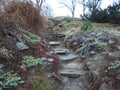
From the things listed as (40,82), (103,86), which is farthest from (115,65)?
(40,82)

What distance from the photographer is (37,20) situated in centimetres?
773

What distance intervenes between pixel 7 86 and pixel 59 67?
5.68ft

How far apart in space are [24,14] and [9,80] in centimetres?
330

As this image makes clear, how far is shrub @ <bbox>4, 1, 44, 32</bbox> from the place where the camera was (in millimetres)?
7270

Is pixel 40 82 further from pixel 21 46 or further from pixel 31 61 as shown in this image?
pixel 21 46

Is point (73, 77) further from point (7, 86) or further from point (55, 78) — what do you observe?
point (7, 86)

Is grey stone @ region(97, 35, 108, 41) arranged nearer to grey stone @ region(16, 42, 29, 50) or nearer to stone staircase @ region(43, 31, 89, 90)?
stone staircase @ region(43, 31, 89, 90)

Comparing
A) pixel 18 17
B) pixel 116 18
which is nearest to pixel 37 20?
pixel 18 17

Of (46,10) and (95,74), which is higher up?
(46,10)

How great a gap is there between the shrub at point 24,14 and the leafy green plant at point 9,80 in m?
2.75

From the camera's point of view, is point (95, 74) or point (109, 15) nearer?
point (95, 74)

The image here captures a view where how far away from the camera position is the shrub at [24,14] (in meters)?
7.27

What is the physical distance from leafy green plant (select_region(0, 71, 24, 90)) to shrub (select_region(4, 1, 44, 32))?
2747 millimetres

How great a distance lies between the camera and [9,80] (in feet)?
14.9
